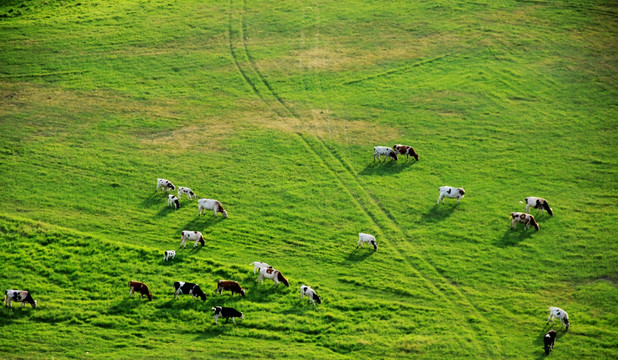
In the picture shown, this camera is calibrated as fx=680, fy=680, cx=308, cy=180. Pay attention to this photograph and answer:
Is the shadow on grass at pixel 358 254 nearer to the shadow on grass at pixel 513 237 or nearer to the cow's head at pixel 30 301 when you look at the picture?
the shadow on grass at pixel 513 237

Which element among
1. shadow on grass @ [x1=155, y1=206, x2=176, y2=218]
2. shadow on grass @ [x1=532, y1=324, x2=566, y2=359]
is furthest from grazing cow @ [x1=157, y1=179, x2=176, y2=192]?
shadow on grass @ [x1=532, y1=324, x2=566, y2=359]

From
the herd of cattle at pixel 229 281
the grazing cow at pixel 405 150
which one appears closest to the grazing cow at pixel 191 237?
the herd of cattle at pixel 229 281

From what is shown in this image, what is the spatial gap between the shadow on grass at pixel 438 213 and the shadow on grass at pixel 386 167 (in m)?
5.42

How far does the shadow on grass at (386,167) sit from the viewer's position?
49.4 meters

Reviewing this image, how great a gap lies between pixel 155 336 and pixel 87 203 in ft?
48.4

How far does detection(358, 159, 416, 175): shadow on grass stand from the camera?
49.4 m

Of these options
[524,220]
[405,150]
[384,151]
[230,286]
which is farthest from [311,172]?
[230,286]

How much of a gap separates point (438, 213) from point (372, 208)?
14.2 ft

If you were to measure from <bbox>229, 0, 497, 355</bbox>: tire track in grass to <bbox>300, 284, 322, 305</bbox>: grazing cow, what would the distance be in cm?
644

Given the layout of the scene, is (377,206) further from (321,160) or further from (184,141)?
(184,141)

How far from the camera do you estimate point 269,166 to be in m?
50.1

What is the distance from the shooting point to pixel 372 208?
4503 cm

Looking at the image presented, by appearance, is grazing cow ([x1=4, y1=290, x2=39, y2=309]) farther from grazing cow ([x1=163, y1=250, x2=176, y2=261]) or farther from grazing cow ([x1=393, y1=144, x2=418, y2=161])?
grazing cow ([x1=393, y1=144, x2=418, y2=161])

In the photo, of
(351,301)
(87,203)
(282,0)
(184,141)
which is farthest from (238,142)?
(282,0)
